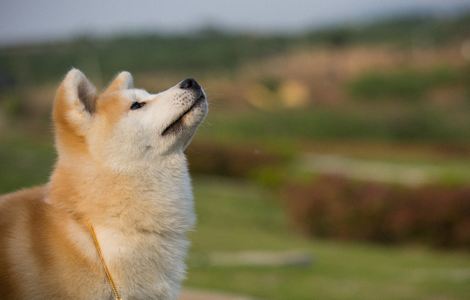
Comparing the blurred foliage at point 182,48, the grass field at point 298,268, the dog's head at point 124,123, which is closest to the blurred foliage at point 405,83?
the blurred foliage at point 182,48

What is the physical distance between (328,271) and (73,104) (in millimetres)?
6689

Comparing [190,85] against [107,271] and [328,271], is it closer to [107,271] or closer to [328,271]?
[107,271]

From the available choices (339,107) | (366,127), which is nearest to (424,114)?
(366,127)

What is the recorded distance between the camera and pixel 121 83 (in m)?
4.12

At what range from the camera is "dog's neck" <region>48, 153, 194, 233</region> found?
3.73 metres

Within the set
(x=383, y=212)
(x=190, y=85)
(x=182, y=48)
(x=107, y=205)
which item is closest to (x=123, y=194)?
(x=107, y=205)

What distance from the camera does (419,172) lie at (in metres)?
24.5

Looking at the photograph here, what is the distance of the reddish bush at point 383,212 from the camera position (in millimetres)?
14477

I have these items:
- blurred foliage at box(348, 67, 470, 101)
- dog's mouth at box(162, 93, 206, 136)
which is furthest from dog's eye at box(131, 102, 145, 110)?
blurred foliage at box(348, 67, 470, 101)

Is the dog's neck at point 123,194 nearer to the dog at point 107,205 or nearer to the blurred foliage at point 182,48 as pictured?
the dog at point 107,205

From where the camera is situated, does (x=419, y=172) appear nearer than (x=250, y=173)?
Yes

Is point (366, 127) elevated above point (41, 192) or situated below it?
below

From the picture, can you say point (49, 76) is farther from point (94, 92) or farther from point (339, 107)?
point (94, 92)

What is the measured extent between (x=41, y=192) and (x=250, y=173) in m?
22.7
